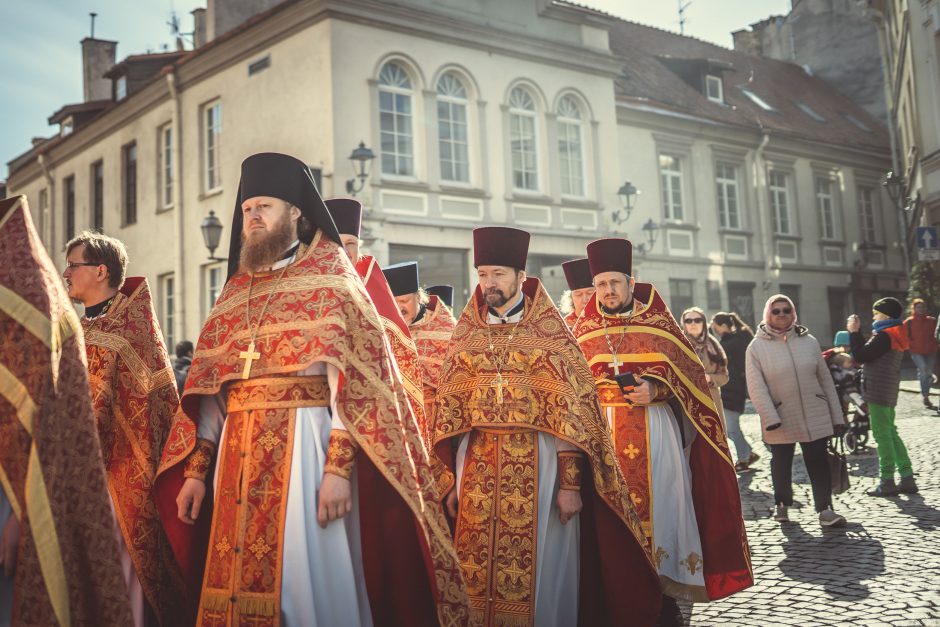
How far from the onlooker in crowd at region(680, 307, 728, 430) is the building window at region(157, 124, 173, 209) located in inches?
620

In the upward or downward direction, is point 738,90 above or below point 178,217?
above

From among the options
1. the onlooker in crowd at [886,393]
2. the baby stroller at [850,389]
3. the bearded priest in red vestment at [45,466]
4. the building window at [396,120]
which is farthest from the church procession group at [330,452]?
the building window at [396,120]

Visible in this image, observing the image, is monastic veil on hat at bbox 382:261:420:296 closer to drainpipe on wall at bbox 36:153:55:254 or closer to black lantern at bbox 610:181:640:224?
black lantern at bbox 610:181:640:224

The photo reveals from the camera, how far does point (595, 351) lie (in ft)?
20.6

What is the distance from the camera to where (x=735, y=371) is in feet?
37.9

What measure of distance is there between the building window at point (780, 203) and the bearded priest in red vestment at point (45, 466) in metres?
27.3

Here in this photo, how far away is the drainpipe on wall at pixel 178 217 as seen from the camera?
21.4 meters

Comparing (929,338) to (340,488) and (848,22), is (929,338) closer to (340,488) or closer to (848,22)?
(340,488)

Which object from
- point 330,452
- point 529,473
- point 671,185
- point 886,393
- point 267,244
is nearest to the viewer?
point 330,452

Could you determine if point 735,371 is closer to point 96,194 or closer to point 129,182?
point 129,182

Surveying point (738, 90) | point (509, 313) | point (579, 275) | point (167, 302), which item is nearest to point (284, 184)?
point (509, 313)

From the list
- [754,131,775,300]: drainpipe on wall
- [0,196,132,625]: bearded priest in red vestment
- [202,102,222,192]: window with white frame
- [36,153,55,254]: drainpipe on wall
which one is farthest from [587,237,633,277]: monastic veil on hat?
[36,153,55,254]: drainpipe on wall

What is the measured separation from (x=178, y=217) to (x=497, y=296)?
1804 cm

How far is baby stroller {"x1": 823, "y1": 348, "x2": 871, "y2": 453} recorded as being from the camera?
11977 mm
